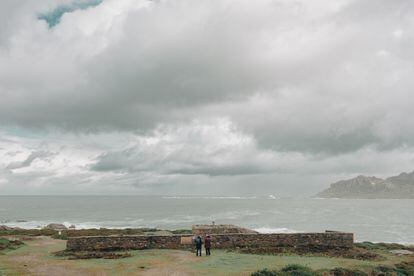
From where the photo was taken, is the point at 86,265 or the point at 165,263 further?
the point at 165,263

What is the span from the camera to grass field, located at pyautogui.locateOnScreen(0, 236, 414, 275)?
1922 cm

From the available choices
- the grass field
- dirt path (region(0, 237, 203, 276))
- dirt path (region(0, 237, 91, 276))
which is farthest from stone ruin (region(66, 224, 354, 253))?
dirt path (region(0, 237, 91, 276))

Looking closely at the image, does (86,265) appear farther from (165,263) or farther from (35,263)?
(165,263)

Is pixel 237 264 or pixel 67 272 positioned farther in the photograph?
pixel 237 264

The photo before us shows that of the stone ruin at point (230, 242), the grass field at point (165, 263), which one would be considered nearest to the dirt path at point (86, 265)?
the grass field at point (165, 263)

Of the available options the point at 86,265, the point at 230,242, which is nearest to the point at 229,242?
the point at 230,242

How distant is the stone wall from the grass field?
1399mm

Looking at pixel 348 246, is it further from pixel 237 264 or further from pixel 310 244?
pixel 237 264

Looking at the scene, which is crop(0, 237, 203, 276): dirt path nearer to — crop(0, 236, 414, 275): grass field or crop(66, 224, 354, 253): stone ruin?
crop(0, 236, 414, 275): grass field

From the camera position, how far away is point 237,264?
21.4 meters

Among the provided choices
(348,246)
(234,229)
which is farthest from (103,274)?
(348,246)

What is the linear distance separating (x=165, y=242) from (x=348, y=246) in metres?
14.9

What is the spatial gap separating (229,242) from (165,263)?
7754 mm

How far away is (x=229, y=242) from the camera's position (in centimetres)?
2792
